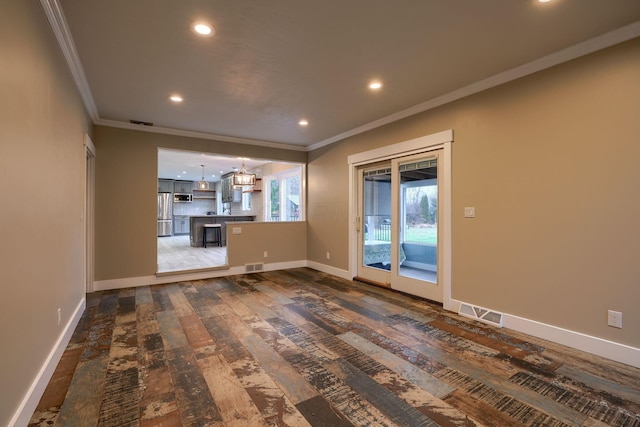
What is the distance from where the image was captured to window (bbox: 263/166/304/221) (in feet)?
26.3

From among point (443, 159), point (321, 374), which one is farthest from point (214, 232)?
point (321, 374)

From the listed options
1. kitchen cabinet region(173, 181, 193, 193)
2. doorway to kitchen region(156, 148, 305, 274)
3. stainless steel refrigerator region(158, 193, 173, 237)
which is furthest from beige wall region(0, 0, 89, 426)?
kitchen cabinet region(173, 181, 193, 193)

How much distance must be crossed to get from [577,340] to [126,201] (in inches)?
228

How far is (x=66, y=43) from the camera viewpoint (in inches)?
94.7

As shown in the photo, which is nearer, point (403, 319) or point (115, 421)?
point (115, 421)

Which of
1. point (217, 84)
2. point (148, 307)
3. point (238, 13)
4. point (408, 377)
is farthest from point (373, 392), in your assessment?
point (217, 84)

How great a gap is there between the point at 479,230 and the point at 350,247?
2.28 m

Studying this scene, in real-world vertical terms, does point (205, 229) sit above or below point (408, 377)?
above

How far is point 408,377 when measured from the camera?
2.13 metres

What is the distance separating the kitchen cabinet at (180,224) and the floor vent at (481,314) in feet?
42.6

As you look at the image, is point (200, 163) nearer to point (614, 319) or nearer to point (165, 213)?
point (165, 213)

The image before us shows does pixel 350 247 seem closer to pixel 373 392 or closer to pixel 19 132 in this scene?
pixel 373 392

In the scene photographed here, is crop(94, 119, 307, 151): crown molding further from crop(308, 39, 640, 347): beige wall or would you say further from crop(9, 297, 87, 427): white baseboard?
crop(308, 39, 640, 347): beige wall

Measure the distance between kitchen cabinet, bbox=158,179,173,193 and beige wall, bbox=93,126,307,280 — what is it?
9.12 meters
